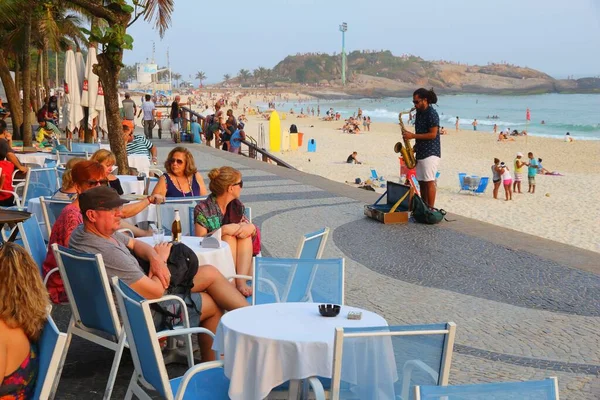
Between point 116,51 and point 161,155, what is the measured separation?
32.6ft

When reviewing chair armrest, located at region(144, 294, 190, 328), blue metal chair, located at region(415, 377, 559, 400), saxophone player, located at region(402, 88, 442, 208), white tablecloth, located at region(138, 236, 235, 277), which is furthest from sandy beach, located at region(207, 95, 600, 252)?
blue metal chair, located at region(415, 377, 559, 400)

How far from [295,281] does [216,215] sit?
6.17ft

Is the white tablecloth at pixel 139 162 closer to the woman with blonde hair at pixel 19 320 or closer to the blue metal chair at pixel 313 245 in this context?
the blue metal chair at pixel 313 245

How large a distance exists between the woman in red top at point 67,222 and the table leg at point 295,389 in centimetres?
239

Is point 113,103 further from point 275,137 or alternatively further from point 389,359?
point 275,137

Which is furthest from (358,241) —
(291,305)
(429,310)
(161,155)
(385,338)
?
(161,155)

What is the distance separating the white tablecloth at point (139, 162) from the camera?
12609 millimetres

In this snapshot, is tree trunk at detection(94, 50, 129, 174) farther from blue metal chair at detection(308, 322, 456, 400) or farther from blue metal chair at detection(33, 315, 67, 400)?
blue metal chair at detection(308, 322, 456, 400)

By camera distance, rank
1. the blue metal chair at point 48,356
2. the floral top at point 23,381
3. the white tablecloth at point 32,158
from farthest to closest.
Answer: the white tablecloth at point 32,158 → the floral top at point 23,381 → the blue metal chair at point 48,356

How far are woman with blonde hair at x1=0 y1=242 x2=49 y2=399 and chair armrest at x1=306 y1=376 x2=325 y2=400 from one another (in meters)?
1.08

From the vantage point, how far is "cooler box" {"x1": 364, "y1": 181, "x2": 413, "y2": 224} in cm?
1031

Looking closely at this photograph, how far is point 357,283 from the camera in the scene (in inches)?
287

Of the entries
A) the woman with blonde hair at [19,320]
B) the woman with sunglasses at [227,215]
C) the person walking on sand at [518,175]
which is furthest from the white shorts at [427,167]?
the person walking on sand at [518,175]

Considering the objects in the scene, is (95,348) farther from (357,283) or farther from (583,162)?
(583,162)
